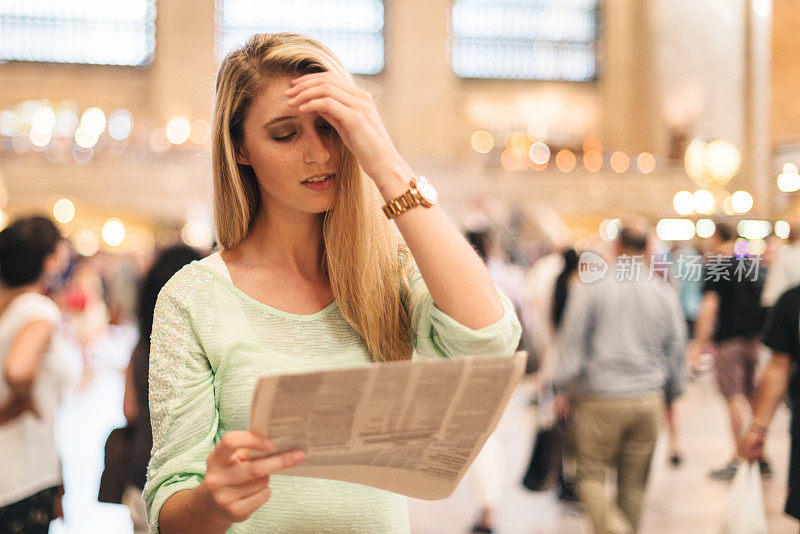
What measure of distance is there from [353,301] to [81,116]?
3188cm

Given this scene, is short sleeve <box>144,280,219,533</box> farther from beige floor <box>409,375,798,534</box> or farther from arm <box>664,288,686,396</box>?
beige floor <box>409,375,798,534</box>

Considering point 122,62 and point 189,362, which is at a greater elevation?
point 122,62

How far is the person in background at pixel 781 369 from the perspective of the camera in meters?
2.50

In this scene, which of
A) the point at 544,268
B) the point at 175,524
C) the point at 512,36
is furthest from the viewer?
the point at 512,36

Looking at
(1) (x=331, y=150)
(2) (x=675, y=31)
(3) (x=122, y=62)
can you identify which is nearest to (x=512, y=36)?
(3) (x=122, y=62)

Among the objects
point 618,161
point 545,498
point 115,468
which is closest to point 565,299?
point 545,498

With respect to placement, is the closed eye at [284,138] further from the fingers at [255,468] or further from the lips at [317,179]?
the fingers at [255,468]

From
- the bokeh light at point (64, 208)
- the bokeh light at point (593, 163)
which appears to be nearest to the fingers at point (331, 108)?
the bokeh light at point (593, 163)

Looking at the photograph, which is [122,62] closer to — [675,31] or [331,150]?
[675,31]

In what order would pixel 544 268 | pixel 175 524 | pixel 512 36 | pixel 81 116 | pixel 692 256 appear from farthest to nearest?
pixel 512 36 → pixel 81 116 → pixel 544 268 → pixel 692 256 → pixel 175 524

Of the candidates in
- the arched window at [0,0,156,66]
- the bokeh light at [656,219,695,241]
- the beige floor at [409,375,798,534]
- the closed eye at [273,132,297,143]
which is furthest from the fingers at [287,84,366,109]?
the arched window at [0,0,156,66]

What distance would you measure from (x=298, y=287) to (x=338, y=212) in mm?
148

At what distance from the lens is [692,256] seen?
10.4ft

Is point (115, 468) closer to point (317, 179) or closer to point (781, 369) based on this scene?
point (317, 179)
